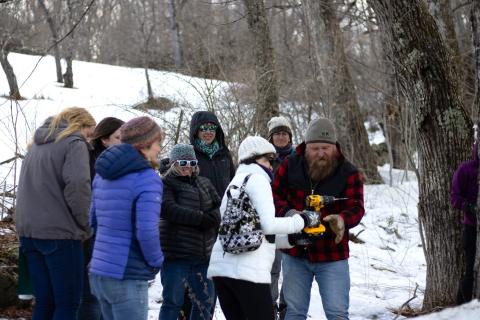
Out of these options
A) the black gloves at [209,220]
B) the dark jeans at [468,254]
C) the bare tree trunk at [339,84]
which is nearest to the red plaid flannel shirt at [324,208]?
the black gloves at [209,220]

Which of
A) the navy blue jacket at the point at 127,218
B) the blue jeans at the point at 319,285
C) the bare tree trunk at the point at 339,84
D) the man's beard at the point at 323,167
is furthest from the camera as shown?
the bare tree trunk at the point at 339,84

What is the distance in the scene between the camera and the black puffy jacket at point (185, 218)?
14.9 feet

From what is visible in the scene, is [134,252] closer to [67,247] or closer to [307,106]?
[67,247]

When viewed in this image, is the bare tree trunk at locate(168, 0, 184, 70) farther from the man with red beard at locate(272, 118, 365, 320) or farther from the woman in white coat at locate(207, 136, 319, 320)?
the woman in white coat at locate(207, 136, 319, 320)

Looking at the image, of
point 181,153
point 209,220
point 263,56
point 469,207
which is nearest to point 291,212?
point 209,220

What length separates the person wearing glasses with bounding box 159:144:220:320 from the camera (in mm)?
4570

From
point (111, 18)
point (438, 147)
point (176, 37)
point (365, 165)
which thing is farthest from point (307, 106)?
point (111, 18)

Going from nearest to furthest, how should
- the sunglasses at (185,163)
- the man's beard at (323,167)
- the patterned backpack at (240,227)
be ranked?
the patterned backpack at (240,227)
the man's beard at (323,167)
the sunglasses at (185,163)

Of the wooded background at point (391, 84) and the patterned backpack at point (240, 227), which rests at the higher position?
the wooded background at point (391, 84)

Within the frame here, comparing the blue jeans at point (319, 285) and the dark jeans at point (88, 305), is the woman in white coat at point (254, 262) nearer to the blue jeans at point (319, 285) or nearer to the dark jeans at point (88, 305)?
the blue jeans at point (319, 285)

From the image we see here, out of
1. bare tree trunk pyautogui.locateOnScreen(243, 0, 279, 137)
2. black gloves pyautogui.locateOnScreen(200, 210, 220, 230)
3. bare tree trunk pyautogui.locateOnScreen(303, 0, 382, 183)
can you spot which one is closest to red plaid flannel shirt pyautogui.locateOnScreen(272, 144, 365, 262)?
black gloves pyautogui.locateOnScreen(200, 210, 220, 230)

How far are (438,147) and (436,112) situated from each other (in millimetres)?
308

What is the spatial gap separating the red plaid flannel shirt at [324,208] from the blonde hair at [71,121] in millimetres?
1381

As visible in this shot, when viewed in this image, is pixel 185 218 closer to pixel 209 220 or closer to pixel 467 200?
pixel 209 220
